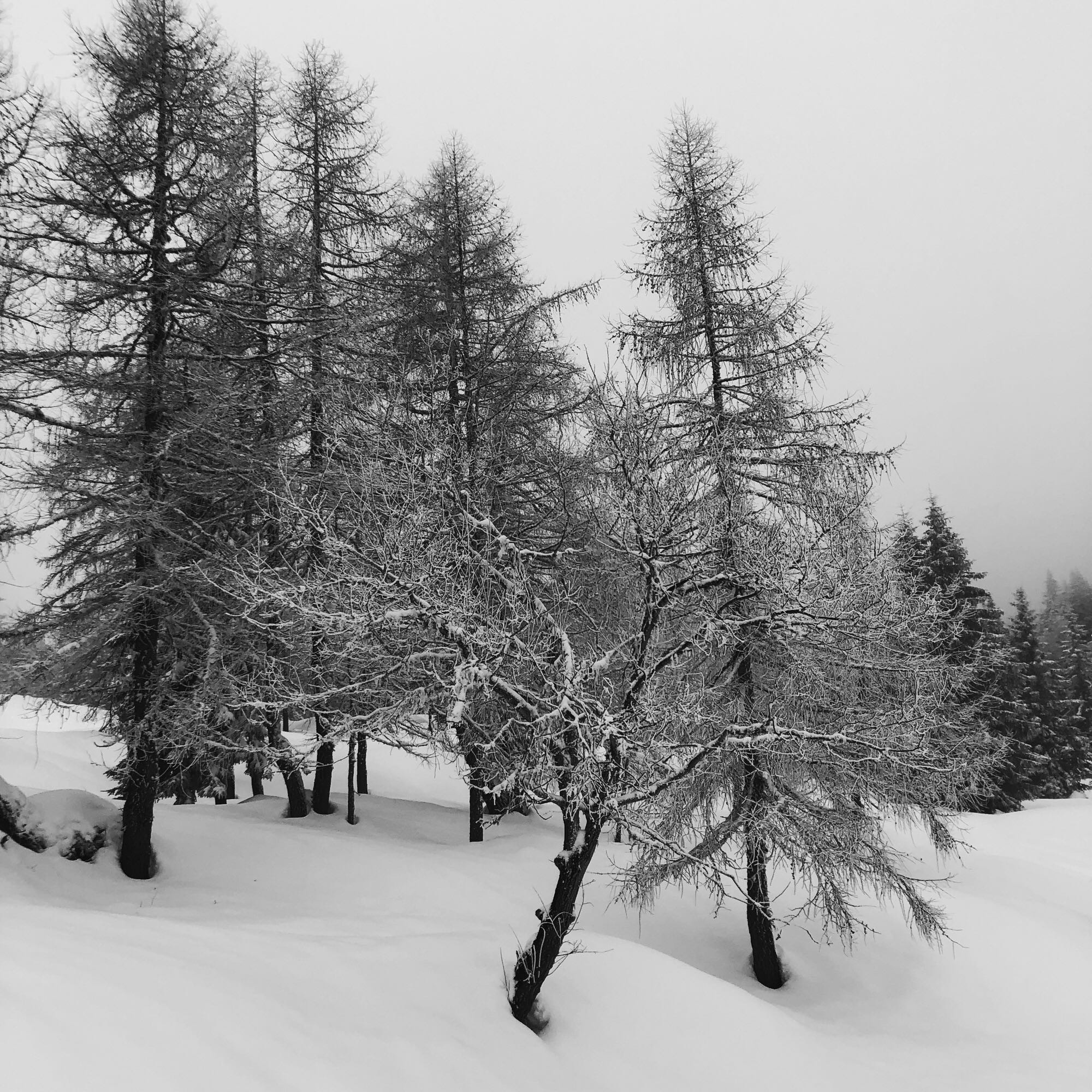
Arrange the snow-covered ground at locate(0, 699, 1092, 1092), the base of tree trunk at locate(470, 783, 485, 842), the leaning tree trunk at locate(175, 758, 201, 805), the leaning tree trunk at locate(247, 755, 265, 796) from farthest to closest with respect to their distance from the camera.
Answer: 1. the leaning tree trunk at locate(175, 758, 201, 805)
2. the leaning tree trunk at locate(247, 755, 265, 796)
3. the base of tree trunk at locate(470, 783, 485, 842)
4. the snow-covered ground at locate(0, 699, 1092, 1092)

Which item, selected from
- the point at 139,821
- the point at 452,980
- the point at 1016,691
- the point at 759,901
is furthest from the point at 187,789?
the point at 1016,691

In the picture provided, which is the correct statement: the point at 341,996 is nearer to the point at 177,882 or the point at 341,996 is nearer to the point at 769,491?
the point at 177,882

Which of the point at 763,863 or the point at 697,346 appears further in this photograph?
the point at 697,346

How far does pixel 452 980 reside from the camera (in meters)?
5.68

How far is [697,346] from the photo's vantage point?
9578 mm

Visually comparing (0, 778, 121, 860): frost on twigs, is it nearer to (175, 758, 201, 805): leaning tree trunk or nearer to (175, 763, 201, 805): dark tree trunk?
(175, 758, 201, 805): leaning tree trunk

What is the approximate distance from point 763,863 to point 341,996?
4.84 m

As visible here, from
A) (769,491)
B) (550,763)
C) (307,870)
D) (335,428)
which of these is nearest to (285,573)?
(335,428)

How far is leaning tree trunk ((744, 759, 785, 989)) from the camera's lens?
7504 millimetres

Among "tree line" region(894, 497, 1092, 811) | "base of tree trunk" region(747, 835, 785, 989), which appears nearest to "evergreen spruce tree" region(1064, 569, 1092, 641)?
"tree line" region(894, 497, 1092, 811)

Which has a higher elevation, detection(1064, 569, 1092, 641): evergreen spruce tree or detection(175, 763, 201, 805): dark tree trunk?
detection(1064, 569, 1092, 641): evergreen spruce tree

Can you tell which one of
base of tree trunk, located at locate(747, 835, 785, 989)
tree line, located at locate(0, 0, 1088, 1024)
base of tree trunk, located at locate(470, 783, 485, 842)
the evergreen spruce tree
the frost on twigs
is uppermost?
the evergreen spruce tree

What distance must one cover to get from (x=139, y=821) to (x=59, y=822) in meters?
0.94

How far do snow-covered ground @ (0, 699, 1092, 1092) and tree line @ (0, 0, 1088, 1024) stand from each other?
0.76m
